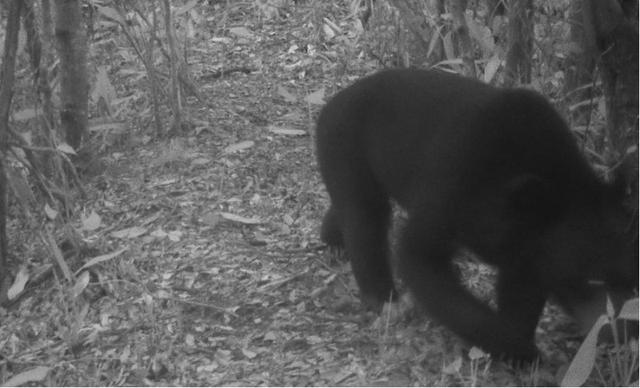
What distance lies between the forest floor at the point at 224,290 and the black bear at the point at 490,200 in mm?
285

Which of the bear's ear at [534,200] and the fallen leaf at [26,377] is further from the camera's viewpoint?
the fallen leaf at [26,377]

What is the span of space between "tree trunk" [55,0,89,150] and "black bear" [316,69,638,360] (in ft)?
6.23

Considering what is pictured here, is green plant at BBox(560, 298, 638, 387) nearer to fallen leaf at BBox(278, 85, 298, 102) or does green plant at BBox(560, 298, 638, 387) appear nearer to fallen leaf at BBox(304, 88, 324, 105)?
fallen leaf at BBox(304, 88, 324, 105)

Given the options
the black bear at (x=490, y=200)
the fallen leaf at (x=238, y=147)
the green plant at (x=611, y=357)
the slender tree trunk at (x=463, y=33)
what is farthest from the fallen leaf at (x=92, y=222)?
the green plant at (x=611, y=357)

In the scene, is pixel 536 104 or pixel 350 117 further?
pixel 350 117

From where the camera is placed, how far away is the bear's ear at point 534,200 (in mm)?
4465

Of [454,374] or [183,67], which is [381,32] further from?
[454,374]

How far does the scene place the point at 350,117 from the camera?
526 cm

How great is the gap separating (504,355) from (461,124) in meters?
0.91

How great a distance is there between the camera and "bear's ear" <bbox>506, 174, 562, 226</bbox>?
14.6 feet

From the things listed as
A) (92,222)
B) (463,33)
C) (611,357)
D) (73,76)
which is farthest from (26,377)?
(463,33)

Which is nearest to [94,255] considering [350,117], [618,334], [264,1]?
[350,117]

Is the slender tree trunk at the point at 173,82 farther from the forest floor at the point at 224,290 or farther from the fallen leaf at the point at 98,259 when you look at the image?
the fallen leaf at the point at 98,259

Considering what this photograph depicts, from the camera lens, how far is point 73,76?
256 inches
